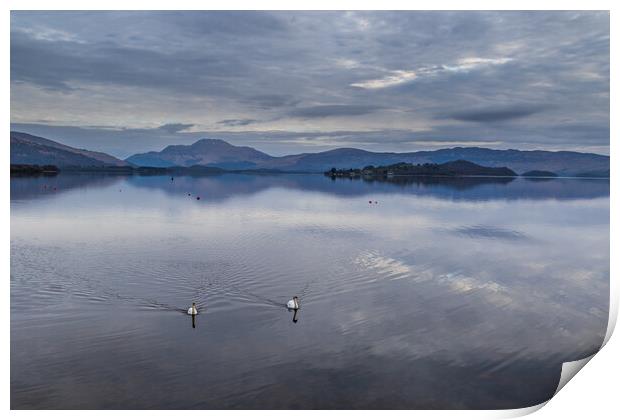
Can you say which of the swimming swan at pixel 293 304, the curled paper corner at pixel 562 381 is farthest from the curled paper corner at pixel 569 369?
the swimming swan at pixel 293 304

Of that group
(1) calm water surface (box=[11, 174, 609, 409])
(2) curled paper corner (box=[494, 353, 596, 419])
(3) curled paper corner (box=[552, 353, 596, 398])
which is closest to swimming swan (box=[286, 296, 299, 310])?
(1) calm water surface (box=[11, 174, 609, 409])

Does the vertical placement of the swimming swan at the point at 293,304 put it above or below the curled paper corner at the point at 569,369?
above

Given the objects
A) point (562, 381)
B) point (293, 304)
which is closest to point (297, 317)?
point (293, 304)

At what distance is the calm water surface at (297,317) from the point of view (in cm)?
1141

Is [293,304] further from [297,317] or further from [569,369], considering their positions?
[569,369]

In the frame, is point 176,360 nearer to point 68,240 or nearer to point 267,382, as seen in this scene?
point 267,382

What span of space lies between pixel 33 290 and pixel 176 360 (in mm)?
8253

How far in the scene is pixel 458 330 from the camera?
1495 centimetres

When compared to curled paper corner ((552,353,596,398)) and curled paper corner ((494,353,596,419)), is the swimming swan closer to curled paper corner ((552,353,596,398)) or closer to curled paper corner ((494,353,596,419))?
curled paper corner ((494,353,596,419))

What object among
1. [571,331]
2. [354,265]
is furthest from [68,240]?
[571,331]

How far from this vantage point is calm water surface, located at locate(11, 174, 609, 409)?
449 inches

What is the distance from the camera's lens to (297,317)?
1564cm

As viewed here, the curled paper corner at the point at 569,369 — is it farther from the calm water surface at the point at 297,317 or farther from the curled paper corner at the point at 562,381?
the calm water surface at the point at 297,317
